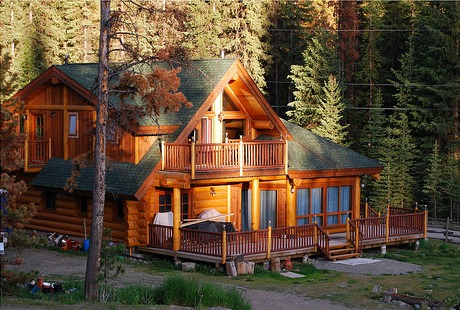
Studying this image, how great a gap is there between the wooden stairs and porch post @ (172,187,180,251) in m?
5.57

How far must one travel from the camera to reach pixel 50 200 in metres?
34.0

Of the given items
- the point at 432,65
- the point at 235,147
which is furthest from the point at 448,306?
the point at 432,65

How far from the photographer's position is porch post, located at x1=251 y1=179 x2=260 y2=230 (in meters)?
31.4

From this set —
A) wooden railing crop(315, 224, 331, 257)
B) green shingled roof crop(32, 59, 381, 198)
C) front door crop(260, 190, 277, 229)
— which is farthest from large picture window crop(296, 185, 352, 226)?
wooden railing crop(315, 224, 331, 257)

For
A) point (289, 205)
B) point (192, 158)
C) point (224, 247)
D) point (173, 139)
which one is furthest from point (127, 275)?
point (289, 205)

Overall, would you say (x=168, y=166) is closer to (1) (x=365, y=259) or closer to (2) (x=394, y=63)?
(1) (x=365, y=259)

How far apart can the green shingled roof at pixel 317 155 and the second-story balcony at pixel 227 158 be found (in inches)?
45.3

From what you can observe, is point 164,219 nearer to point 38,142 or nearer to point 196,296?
point 38,142

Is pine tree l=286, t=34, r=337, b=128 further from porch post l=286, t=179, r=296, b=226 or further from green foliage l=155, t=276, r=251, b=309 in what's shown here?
green foliage l=155, t=276, r=251, b=309

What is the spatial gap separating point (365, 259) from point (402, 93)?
84.3 ft

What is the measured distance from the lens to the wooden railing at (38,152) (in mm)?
33781

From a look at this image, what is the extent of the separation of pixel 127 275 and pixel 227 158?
5.90 meters

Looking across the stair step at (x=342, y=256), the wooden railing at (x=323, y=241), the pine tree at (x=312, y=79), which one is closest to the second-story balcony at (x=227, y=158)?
the wooden railing at (x=323, y=241)

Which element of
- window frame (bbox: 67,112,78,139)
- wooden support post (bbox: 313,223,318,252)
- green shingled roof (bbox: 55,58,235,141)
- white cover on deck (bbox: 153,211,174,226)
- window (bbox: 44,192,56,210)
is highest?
green shingled roof (bbox: 55,58,235,141)
